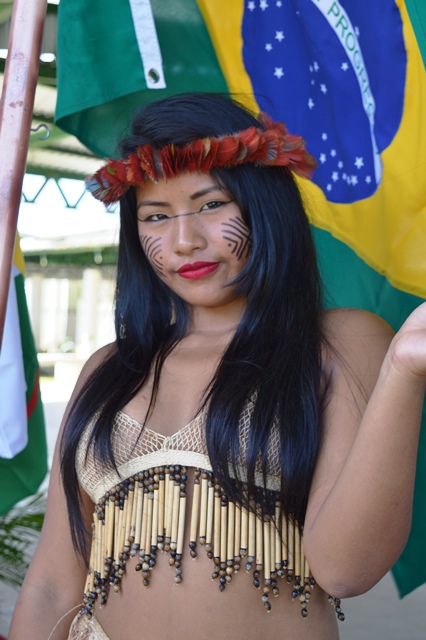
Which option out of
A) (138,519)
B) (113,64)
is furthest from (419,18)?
(138,519)

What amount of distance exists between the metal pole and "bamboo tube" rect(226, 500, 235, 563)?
0.55 metres

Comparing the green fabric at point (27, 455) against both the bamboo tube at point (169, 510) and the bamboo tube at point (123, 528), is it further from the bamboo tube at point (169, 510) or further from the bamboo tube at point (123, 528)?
the bamboo tube at point (169, 510)

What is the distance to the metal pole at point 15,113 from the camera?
5.15 feet

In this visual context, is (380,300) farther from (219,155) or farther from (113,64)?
(113,64)

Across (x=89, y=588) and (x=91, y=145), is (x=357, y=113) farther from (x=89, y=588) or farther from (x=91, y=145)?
(x=89, y=588)

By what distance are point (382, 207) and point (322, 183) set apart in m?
0.24

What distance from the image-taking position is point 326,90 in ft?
7.42

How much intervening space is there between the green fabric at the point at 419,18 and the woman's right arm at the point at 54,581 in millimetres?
1070

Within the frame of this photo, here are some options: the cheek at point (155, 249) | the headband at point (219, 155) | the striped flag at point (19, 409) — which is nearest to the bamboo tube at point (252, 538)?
the cheek at point (155, 249)

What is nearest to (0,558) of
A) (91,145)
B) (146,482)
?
(91,145)

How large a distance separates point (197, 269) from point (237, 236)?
10 cm

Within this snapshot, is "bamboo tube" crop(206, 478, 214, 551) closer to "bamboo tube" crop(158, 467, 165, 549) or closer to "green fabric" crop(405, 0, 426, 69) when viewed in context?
"bamboo tube" crop(158, 467, 165, 549)

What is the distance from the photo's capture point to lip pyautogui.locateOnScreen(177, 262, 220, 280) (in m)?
1.72

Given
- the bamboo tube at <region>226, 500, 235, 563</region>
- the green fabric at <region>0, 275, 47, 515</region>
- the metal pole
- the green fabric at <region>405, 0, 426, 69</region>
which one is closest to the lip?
the metal pole
